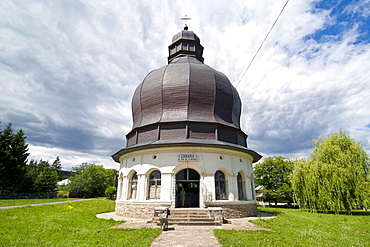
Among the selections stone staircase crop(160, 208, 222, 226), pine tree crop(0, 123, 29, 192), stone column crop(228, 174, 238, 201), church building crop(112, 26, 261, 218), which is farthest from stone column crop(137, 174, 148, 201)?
pine tree crop(0, 123, 29, 192)

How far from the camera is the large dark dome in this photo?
44.0 ft

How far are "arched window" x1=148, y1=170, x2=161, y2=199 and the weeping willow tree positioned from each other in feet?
40.8

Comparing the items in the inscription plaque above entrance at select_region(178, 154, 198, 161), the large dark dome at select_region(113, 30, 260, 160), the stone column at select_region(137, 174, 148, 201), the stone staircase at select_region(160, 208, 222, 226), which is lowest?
the stone staircase at select_region(160, 208, 222, 226)

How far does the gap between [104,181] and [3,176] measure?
56.2ft

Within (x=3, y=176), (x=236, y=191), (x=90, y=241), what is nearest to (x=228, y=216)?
(x=236, y=191)

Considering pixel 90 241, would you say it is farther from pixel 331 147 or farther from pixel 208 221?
pixel 331 147

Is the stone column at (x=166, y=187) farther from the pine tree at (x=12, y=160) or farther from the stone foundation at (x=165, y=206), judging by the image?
the pine tree at (x=12, y=160)

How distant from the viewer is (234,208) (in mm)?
12031

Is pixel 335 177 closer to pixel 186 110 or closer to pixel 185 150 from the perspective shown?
pixel 185 150

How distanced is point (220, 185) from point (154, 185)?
13.9 feet

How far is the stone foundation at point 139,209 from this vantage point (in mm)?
11533

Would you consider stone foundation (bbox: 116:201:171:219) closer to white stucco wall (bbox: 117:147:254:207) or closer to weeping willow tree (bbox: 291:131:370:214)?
white stucco wall (bbox: 117:147:254:207)

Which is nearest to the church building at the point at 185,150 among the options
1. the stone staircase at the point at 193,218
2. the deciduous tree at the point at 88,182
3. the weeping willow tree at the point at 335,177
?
the stone staircase at the point at 193,218

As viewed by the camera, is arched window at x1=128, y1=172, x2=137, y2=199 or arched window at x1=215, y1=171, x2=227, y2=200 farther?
arched window at x1=128, y1=172, x2=137, y2=199
